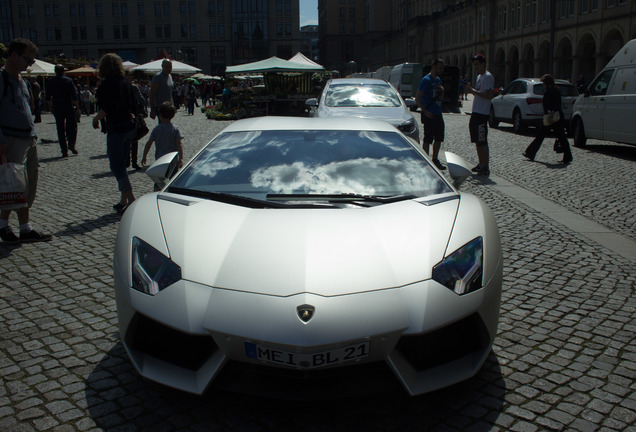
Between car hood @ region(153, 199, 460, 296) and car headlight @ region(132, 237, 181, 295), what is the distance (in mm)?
48

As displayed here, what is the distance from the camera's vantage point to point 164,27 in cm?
9862

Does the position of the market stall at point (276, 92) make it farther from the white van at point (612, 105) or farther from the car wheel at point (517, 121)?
the white van at point (612, 105)

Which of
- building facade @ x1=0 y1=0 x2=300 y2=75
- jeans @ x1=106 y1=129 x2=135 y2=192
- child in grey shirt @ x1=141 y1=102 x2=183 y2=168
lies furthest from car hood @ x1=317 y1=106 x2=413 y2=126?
building facade @ x1=0 y1=0 x2=300 y2=75

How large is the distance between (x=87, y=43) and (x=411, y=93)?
7847cm

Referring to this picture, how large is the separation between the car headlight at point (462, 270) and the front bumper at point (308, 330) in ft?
0.16

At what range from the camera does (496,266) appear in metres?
2.90

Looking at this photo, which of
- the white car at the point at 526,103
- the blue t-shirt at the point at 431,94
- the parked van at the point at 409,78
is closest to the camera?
the blue t-shirt at the point at 431,94

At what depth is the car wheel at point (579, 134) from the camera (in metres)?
13.8

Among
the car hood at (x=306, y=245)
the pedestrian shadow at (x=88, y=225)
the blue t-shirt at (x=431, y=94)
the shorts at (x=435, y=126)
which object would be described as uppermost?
the blue t-shirt at (x=431, y=94)

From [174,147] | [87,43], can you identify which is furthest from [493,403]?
[87,43]

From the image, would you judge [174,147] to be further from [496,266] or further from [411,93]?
[411,93]

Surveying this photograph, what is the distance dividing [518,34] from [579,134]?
143ft

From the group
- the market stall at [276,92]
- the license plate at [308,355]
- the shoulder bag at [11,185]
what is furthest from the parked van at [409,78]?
the license plate at [308,355]

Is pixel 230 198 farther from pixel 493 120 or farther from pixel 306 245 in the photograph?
pixel 493 120
